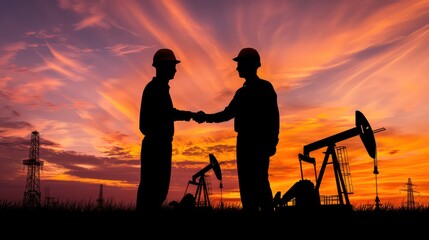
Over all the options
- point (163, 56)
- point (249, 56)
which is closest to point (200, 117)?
point (163, 56)

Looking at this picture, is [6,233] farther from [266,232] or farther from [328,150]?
[328,150]

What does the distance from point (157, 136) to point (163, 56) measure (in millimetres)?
2034

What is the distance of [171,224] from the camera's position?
1193 cm

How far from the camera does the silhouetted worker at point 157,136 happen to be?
420 inches

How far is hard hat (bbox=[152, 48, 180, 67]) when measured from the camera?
11241 mm

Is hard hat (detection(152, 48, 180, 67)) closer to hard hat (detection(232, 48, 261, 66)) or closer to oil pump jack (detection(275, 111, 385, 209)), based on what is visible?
hard hat (detection(232, 48, 261, 66))

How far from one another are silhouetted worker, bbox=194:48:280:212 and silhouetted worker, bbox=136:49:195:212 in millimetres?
1753

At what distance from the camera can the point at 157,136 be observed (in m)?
10.8

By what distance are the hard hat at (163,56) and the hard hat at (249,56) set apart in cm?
171

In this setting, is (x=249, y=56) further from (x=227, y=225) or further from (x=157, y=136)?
(x=227, y=225)

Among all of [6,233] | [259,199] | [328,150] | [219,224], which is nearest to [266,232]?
[259,199]

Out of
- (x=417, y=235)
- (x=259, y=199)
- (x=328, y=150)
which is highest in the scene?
(x=328, y=150)

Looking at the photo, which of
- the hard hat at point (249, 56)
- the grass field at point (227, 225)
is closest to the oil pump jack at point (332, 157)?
the grass field at point (227, 225)

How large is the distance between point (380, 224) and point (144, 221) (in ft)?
19.8
